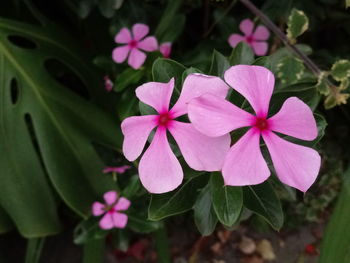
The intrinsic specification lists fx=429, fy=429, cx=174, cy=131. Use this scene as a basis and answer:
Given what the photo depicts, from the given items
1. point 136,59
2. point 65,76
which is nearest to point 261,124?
point 136,59

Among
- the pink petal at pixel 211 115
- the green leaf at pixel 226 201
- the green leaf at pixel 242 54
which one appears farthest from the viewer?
the green leaf at pixel 242 54

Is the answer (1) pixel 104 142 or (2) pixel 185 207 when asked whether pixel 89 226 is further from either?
(2) pixel 185 207

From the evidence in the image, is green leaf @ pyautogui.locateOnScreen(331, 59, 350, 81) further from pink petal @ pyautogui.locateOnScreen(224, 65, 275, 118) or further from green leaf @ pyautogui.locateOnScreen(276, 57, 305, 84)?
pink petal @ pyautogui.locateOnScreen(224, 65, 275, 118)

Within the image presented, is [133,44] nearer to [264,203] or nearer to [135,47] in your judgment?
[135,47]

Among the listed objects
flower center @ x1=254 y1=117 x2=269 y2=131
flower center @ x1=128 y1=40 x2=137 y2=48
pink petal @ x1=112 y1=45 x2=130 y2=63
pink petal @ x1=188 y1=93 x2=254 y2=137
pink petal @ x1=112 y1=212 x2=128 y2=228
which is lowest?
pink petal @ x1=112 y1=212 x2=128 y2=228

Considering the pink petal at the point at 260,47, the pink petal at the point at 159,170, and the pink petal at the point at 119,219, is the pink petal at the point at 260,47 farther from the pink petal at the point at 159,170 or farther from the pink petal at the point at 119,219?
the pink petal at the point at 159,170

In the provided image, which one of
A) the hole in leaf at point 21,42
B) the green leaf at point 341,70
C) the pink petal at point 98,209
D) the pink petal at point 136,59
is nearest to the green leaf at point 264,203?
the green leaf at point 341,70

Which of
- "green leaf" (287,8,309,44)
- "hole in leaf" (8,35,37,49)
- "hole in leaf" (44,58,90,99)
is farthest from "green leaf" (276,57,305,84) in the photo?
"hole in leaf" (8,35,37,49)
